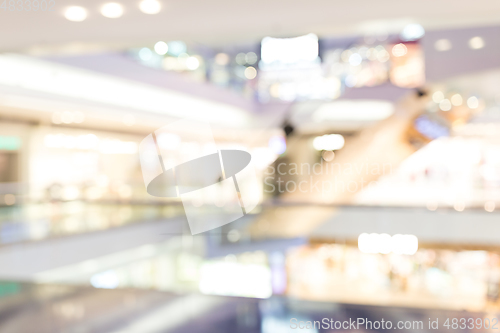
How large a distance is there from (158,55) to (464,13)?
6243 mm

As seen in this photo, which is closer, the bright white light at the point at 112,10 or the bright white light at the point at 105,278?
the bright white light at the point at 112,10

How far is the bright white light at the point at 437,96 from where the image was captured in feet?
16.9

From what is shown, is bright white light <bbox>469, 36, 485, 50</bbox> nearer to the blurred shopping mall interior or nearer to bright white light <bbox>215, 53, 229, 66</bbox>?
the blurred shopping mall interior

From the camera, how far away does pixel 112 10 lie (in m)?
3.04

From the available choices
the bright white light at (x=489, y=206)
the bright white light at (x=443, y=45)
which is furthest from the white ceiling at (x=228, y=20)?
the bright white light at (x=489, y=206)

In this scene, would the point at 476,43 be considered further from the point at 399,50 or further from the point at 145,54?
the point at 145,54

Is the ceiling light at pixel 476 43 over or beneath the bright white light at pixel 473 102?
over

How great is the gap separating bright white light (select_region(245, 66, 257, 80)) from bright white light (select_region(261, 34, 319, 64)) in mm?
569

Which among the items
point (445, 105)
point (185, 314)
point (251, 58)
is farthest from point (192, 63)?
point (185, 314)

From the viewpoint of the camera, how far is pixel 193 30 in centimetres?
339

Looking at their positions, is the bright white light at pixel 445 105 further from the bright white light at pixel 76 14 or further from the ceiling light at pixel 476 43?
the bright white light at pixel 76 14

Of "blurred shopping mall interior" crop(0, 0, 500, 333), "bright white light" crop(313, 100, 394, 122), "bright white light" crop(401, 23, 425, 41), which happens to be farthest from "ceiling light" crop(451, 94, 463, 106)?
"bright white light" crop(401, 23, 425, 41)

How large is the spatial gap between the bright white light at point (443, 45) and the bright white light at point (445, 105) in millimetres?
1249

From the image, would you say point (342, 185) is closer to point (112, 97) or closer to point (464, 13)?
point (464, 13)
